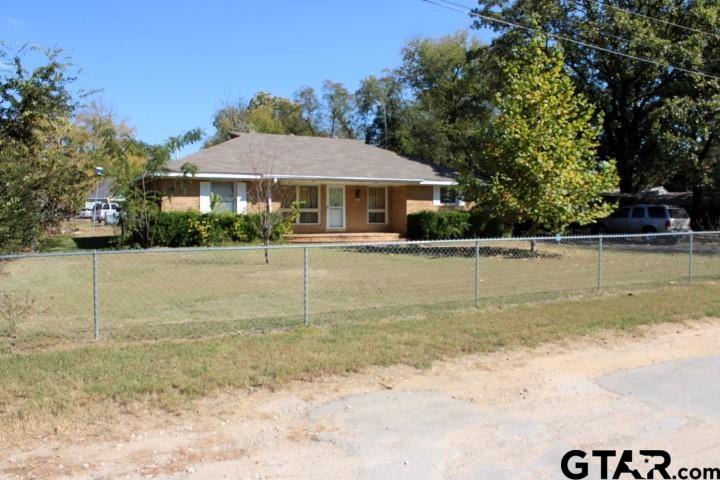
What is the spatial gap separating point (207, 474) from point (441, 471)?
1.46 m

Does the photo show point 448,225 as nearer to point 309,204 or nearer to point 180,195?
point 309,204

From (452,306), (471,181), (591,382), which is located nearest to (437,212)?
(471,181)

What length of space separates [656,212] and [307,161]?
15616mm

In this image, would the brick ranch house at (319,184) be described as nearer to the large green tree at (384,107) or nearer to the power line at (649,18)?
the power line at (649,18)

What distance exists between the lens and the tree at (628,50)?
87.3ft

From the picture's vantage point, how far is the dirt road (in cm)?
405

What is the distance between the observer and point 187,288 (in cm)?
1171

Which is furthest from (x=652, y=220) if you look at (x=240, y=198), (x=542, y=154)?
(x=240, y=198)

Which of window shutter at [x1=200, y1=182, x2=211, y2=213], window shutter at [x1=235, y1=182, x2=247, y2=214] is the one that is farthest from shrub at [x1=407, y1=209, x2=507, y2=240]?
window shutter at [x1=200, y1=182, x2=211, y2=213]

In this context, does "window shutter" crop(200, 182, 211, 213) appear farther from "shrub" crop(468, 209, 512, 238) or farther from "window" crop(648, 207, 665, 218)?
"window" crop(648, 207, 665, 218)

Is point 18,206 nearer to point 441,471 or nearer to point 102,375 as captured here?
point 102,375

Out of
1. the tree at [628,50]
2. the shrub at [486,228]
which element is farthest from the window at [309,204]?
the tree at [628,50]

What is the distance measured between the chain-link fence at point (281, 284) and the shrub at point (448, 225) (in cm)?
498

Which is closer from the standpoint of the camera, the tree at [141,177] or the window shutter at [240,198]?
the tree at [141,177]
